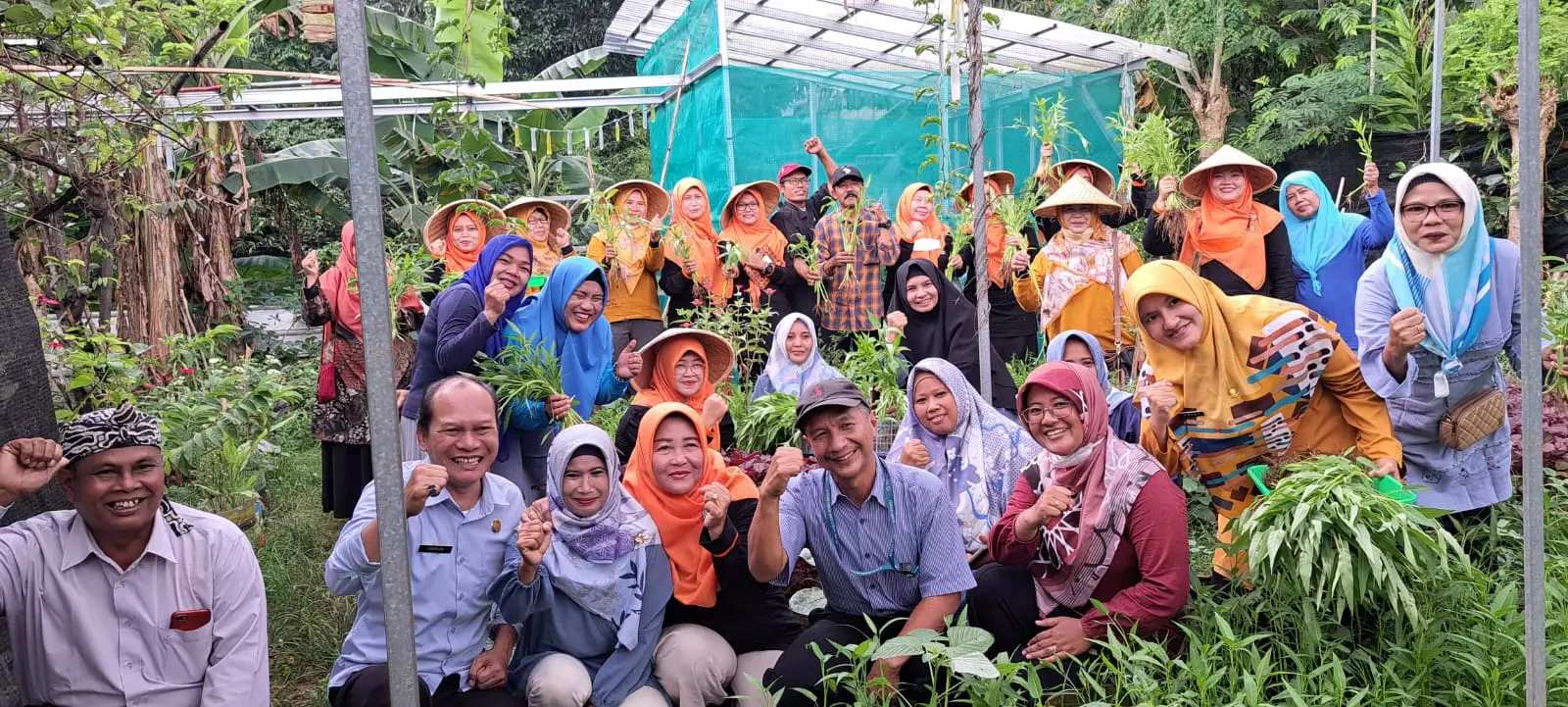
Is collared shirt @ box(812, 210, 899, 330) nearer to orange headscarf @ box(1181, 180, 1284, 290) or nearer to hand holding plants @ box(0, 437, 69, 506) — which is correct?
orange headscarf @ box(1181, 180, 1284, 290)

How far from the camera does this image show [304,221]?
15.2 metres

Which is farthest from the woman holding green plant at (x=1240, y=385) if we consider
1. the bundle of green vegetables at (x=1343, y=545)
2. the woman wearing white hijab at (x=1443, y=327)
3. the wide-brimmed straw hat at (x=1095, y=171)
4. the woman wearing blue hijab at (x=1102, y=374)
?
the wide-brimmed straw hat at (x=1095, y=171)

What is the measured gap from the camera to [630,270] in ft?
20.9

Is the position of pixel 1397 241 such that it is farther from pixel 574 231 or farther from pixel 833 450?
pixel 574 231

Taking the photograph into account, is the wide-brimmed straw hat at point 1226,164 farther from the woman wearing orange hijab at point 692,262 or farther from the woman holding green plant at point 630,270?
the woman holding green plant at point 630,270

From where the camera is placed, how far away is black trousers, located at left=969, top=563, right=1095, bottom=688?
338cm

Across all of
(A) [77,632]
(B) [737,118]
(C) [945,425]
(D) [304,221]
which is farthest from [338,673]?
(D) [304,221]

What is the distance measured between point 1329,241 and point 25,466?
5306mm

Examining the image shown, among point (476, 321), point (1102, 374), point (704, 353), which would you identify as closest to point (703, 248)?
point (704, 353)

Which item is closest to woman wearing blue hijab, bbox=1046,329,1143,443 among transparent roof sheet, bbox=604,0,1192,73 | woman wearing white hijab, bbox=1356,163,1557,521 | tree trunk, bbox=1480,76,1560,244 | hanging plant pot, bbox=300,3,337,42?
woman wearing white hijab, bbox=1356,163,1557,521

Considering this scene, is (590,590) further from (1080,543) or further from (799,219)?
(799,219)

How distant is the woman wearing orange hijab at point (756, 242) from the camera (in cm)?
663

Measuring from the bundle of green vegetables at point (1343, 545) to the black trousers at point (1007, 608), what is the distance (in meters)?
0.61

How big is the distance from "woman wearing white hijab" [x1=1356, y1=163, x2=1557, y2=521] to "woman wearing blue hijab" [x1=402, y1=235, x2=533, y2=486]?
296 cm
